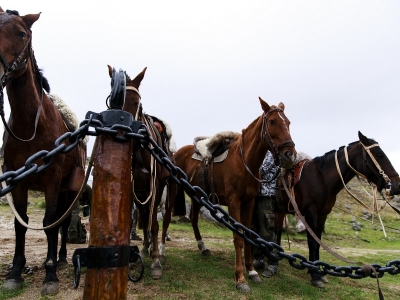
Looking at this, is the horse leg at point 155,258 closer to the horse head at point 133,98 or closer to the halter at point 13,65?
the horse head at point 133,98

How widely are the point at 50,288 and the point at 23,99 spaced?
6.77ft

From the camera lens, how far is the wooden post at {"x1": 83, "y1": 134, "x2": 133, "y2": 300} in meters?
1.44

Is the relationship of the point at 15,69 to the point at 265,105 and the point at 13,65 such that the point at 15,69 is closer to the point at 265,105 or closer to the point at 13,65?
the point at 13,65

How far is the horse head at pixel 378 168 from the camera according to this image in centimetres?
518

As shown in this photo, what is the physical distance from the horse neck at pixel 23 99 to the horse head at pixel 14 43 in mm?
188

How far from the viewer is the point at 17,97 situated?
3.24m

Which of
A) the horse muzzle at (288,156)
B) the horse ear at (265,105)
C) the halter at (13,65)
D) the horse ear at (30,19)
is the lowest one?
the horse muzzle at (288,156)

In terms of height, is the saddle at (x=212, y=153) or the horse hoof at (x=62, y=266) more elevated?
the saddle at (x=212, y=153)

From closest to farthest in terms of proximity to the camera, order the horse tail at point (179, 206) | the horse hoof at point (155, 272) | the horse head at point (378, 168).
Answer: the horse hoof at point (155, 272) < the horse head at point (378, 168) < the horse tail at point (179, 206)

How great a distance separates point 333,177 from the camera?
5.45 metres

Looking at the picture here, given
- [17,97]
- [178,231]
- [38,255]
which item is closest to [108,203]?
[17,97]

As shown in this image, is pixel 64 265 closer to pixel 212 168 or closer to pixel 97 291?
pixel 212 168

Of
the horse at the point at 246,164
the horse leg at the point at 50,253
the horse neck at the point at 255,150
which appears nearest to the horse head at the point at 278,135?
the horse at the point at 246,164

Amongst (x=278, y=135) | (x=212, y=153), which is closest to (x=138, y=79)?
(x=212, y=153)
